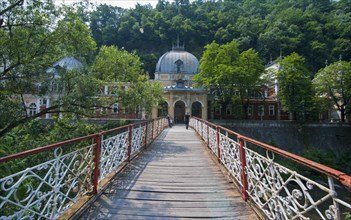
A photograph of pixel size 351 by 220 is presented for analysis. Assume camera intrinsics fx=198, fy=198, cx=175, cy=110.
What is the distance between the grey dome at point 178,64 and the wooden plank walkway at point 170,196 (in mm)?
30007

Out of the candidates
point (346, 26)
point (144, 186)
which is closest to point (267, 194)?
point (144, 186)

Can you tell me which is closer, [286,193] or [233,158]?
[286,193]

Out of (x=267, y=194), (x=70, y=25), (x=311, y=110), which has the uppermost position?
(x=70, y=25)

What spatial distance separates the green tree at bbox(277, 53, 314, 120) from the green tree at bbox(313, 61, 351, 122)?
7.61 feet

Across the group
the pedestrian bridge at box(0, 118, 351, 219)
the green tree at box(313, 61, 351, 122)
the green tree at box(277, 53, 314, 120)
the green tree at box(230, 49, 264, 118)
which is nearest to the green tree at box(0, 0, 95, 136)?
the pedestrian bridge at box(0, 118, 351, 219)

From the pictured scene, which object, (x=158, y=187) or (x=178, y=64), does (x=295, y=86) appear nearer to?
(x=178, y=64)

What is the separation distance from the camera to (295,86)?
22.5 m

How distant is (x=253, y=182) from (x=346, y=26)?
58377 millimetres

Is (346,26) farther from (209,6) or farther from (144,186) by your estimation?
(144,186)

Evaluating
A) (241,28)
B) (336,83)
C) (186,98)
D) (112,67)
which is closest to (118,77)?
(112,67)

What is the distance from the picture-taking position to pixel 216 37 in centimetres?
5184

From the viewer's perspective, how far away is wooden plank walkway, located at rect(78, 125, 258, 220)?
3080mm

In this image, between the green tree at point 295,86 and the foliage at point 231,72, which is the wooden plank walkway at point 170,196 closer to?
the foliage at point 231,72

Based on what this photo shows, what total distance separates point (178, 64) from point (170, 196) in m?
32.1
